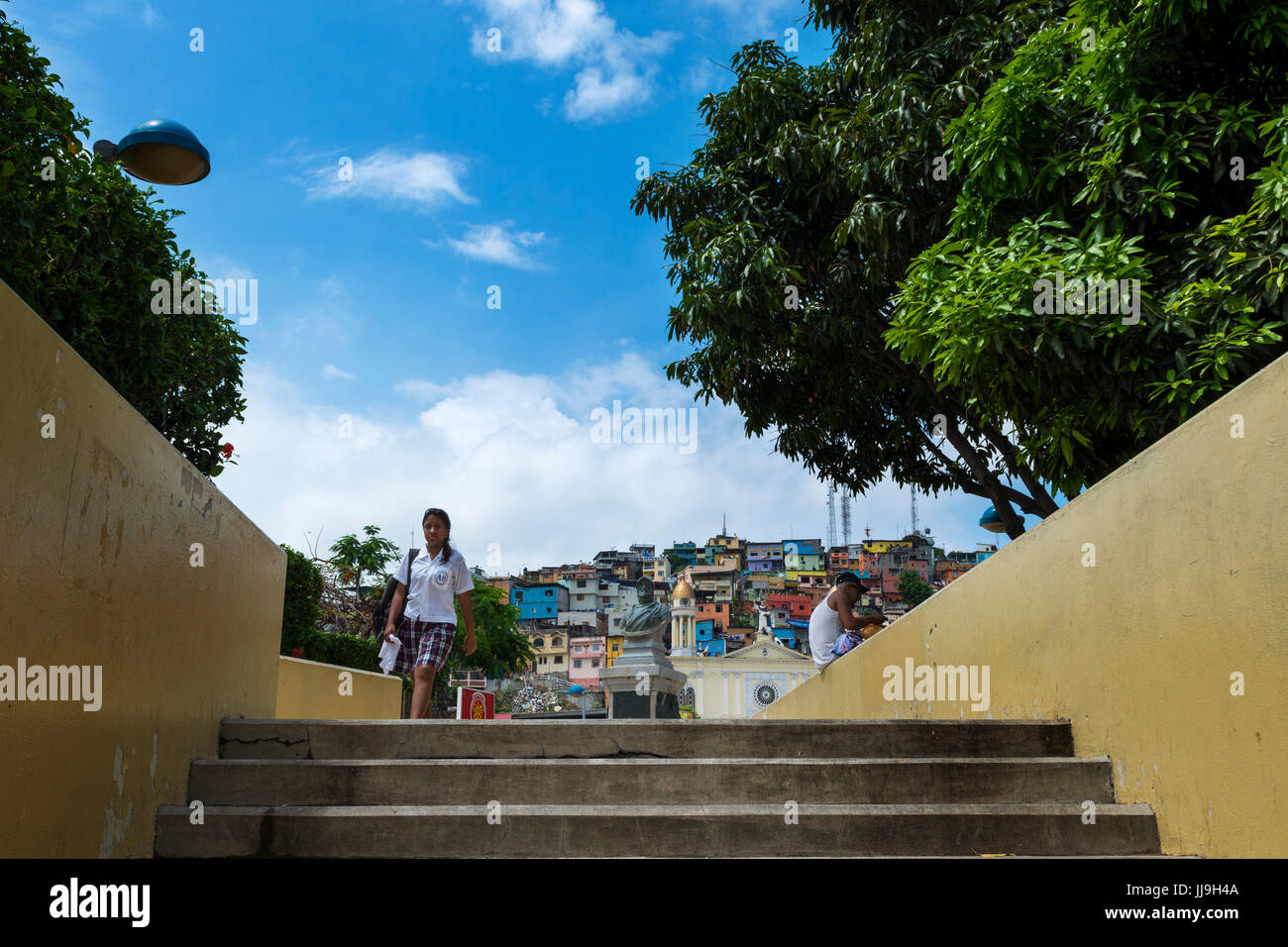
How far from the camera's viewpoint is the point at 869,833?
10.8 feet

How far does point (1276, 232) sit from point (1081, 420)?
186cm

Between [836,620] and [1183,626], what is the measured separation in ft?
18.5

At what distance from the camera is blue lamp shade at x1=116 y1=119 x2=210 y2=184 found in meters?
7.30

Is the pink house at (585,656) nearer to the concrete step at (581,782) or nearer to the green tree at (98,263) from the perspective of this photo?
the green tree at (98,263)

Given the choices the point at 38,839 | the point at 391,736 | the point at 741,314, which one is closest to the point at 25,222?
the point at 391,736

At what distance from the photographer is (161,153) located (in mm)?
7367

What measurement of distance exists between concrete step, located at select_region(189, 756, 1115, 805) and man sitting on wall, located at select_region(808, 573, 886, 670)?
4.95 m

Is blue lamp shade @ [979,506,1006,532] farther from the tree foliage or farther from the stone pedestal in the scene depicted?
the stone pedestal

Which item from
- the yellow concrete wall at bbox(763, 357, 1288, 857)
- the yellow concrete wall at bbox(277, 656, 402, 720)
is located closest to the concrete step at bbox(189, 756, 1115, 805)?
the yellow concrete wall at bbox(763, 357, 1288, 857)

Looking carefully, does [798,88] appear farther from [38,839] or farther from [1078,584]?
[38,839]

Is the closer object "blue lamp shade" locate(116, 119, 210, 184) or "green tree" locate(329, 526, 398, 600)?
"blue lamp shade" locate(116, 119, 210, 184)

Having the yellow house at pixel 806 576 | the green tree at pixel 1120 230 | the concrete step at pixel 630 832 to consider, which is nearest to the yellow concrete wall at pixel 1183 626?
the concrete step at pixel 630 832

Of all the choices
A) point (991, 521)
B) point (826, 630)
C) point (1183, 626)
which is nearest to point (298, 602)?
point (826, 630)

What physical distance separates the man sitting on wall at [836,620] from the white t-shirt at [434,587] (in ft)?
11.9
